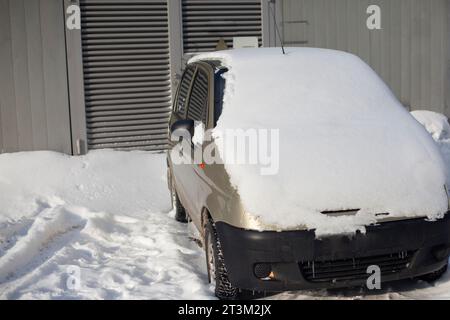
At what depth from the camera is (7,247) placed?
18.8ft

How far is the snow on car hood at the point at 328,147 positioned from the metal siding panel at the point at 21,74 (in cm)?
424

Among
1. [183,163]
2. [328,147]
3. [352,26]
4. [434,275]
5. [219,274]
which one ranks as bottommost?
[434,275]

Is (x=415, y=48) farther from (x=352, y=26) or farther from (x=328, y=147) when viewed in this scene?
(x=328, y=147)

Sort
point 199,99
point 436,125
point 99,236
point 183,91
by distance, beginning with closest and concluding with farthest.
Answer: point 199,99 < point 99,236 < point 183,91 < point 436,125

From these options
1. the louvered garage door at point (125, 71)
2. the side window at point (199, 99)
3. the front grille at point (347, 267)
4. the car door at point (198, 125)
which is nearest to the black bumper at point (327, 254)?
the front grille at point (347, 267)

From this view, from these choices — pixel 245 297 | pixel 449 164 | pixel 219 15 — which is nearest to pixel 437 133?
pixel 449 164

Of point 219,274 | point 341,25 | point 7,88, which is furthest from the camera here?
point 341,25

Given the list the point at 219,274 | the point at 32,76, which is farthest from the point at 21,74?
the point at 219,274

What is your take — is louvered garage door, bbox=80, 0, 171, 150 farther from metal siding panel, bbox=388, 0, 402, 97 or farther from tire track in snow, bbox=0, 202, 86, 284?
metal siding panel, bbox=388, 0, 402, 97

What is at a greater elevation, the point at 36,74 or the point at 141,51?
the point at 141,51

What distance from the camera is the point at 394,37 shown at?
9742mm

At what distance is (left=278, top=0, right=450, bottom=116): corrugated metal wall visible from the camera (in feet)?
31.1

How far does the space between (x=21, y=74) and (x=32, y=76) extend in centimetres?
14

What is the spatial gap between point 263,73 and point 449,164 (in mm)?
3873
